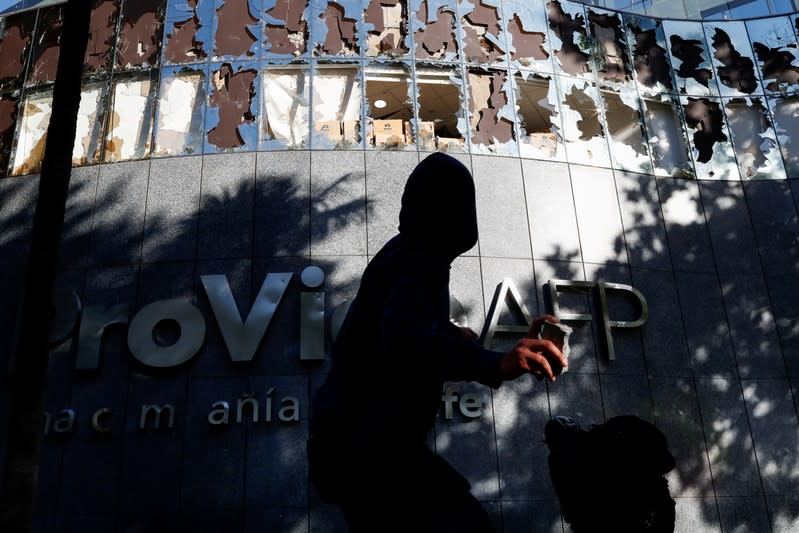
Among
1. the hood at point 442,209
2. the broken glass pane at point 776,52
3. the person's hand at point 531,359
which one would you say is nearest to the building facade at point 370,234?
the broken glass pane at point 776,52

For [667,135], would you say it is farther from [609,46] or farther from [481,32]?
[481,32]

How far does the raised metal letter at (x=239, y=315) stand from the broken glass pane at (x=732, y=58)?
8601mm

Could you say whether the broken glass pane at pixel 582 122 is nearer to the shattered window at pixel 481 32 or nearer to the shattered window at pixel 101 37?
the shattered window at pixel 481 32

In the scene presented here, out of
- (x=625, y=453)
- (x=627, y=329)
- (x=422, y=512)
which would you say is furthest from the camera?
(x=627, y=329)

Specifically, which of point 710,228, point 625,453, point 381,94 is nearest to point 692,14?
point 710,228

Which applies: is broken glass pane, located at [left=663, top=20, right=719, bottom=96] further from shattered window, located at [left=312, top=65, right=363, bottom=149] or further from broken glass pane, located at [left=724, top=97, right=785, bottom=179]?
shattered window, located at [left=312, top=65, right=363, bottom=149]

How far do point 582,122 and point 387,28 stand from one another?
349 cm

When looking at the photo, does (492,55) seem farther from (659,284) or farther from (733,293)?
(733,293)

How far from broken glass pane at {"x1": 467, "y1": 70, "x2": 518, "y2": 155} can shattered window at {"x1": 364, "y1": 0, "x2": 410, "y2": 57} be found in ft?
3.99

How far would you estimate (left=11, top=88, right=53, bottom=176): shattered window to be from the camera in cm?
1083

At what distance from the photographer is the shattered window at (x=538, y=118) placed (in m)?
10.7

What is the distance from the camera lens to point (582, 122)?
1123 centimetres

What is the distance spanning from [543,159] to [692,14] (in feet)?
67.8

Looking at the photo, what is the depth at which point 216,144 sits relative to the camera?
10273 millimetres
